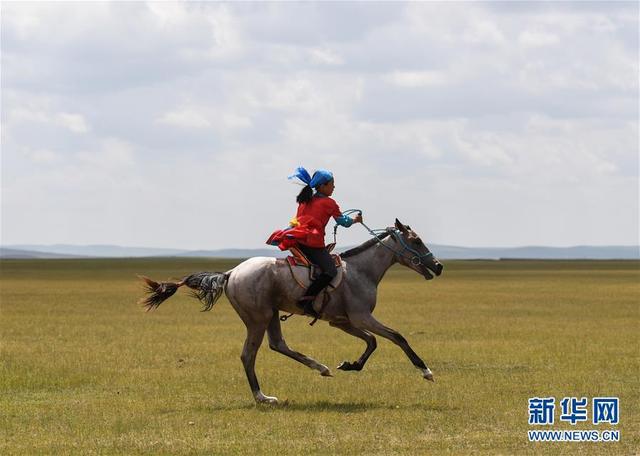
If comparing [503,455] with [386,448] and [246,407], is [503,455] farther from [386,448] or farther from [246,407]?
[246,407]

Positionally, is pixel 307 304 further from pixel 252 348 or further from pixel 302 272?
pixel 252 348

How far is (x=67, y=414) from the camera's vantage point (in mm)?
13852

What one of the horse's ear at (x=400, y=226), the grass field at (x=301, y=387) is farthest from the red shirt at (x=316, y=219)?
the grass field at (x=301, y=387)

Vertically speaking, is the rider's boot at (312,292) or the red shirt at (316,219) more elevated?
the red shirt at (316,219)

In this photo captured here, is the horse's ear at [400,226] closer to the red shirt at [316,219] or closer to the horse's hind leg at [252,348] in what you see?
the red shirt at [316,219]

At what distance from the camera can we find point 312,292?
14.5 metres

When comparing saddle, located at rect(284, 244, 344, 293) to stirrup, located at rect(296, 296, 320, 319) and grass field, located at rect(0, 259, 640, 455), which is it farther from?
grass field, located at rect(0, 259, 640, 455)

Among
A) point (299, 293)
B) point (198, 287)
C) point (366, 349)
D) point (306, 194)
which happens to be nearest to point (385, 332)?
point (366, 349)

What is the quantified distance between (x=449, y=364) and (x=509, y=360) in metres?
1.40

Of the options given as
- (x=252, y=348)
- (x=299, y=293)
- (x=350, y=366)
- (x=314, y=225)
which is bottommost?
(x=350, y=366)

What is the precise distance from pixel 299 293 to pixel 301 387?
230 cm

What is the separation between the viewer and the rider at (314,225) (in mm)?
14375

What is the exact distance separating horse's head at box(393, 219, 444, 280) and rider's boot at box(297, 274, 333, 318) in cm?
132

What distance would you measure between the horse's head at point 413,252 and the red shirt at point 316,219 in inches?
50.4
